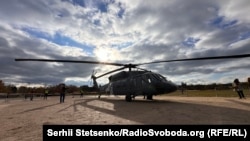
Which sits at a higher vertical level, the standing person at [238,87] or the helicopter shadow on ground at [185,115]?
the standing person at [238,87]

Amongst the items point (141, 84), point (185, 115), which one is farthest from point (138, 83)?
point (185, 115)

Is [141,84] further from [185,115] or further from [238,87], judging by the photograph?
[238,87]

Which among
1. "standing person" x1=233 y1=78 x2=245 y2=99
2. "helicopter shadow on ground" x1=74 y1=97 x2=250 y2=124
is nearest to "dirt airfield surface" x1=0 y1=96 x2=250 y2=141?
"helicopter shadow on ground" x1=74 y1=97 x2=250 y2=124

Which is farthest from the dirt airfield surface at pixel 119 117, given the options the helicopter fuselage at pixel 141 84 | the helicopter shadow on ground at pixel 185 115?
the helicopter fuselage at pixel 141 84

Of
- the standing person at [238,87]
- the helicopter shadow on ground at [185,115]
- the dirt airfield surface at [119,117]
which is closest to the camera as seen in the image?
the dirt airfield surface at [119,117]

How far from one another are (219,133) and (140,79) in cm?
1296

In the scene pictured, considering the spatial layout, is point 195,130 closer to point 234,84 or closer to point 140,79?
point 140,79

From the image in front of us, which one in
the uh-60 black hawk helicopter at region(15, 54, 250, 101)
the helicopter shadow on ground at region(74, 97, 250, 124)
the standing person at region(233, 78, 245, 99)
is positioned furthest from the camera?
the standing person at region(233, 78, 245, 99)

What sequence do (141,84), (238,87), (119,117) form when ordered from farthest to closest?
1. (238,87)
2. (141,84)
3. (119,117)

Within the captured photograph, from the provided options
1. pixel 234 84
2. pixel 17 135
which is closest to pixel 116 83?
pixel 234 84

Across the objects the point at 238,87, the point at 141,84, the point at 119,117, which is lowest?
the point at 119,117

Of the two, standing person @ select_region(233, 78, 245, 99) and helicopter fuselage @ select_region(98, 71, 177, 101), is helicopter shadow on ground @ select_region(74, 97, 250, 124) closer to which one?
helicopter fuselage @ select_region(98, 71, 177, 101)

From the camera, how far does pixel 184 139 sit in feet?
17.4

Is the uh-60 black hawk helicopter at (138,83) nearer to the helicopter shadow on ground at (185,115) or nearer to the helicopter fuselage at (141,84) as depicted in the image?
the helicopter fuselage at (141,84)
